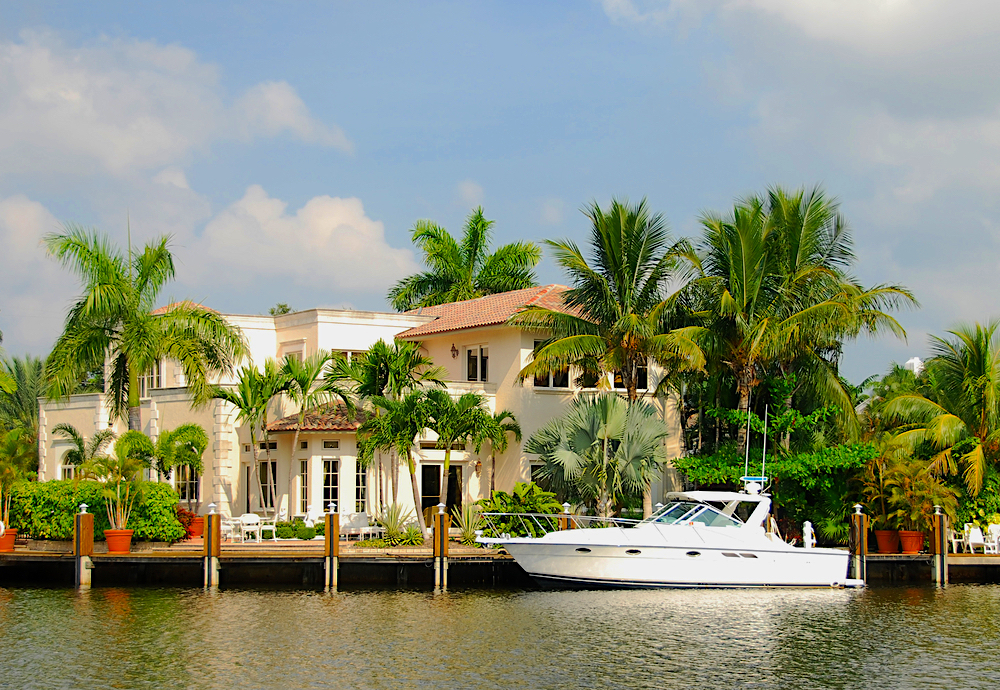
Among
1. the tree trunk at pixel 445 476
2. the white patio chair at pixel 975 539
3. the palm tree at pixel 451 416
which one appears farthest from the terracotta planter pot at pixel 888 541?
the tree trunk at pixel 445 476

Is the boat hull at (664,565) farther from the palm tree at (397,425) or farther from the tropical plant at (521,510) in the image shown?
the palm tree at (397,425)

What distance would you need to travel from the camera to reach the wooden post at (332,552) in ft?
80.9

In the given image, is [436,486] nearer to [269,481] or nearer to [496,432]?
[496,432]

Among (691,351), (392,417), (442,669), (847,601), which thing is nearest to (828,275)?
(691,351)

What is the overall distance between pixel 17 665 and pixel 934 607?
17171mm

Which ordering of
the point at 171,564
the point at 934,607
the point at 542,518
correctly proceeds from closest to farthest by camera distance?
the point at 934,607
the point at 171,564
the point at 542,518

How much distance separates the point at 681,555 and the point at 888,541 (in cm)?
653

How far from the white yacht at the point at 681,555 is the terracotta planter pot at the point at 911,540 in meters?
3.00

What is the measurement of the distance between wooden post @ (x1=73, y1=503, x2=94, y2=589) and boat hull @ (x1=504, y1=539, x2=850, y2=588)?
919 cm

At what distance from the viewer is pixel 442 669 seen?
16922 millimetres

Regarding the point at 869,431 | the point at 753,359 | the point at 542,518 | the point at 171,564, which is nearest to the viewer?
the point at 171,564

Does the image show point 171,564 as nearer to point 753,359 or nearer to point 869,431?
point 753,359

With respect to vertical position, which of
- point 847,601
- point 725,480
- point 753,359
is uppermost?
point 753,359

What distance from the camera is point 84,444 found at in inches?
1453
